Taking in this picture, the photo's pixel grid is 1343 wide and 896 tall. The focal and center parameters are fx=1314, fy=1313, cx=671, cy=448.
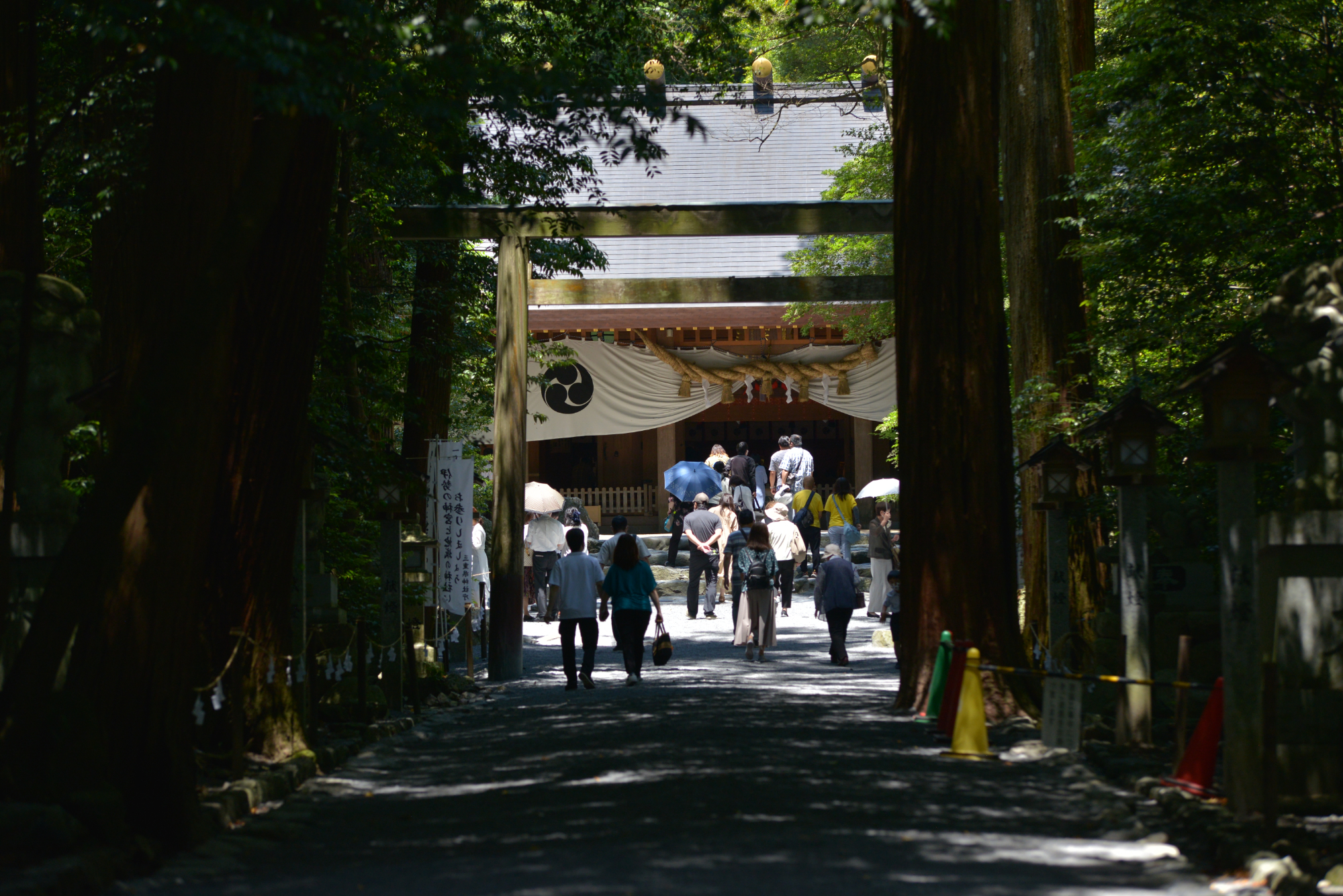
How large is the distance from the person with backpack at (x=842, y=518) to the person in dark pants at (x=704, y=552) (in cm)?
172

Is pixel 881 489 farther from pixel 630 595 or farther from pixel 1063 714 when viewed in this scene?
pixel 1063 714

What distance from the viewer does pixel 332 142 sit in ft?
25.3

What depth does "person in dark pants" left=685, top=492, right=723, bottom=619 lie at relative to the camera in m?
16.9

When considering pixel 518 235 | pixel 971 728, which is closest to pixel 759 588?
pixel 518 235

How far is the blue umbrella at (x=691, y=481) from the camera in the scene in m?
20.5

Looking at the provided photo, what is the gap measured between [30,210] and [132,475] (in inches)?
43.4

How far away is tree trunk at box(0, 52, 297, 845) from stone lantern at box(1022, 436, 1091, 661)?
551 cm

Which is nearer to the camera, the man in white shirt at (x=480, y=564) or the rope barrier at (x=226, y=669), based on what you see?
the rope barrier at (x=226, y=669)

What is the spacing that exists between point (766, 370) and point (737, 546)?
6.62 meters

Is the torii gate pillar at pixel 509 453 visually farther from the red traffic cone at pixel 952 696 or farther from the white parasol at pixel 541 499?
the white parasol at pixel 541 499

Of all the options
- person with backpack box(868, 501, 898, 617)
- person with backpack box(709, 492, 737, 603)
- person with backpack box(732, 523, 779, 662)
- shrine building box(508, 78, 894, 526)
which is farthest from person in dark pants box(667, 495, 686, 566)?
person with backpack box(732, 523, 779, 662)

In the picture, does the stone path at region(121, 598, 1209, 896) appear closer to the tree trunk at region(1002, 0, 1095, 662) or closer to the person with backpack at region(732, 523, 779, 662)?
the tree trunk at region(1002, 0, 1095, 662)

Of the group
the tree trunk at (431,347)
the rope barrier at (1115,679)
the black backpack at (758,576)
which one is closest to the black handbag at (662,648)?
the black backpack at (758,576)

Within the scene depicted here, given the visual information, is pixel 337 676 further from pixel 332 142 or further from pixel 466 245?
pixel 466 245
